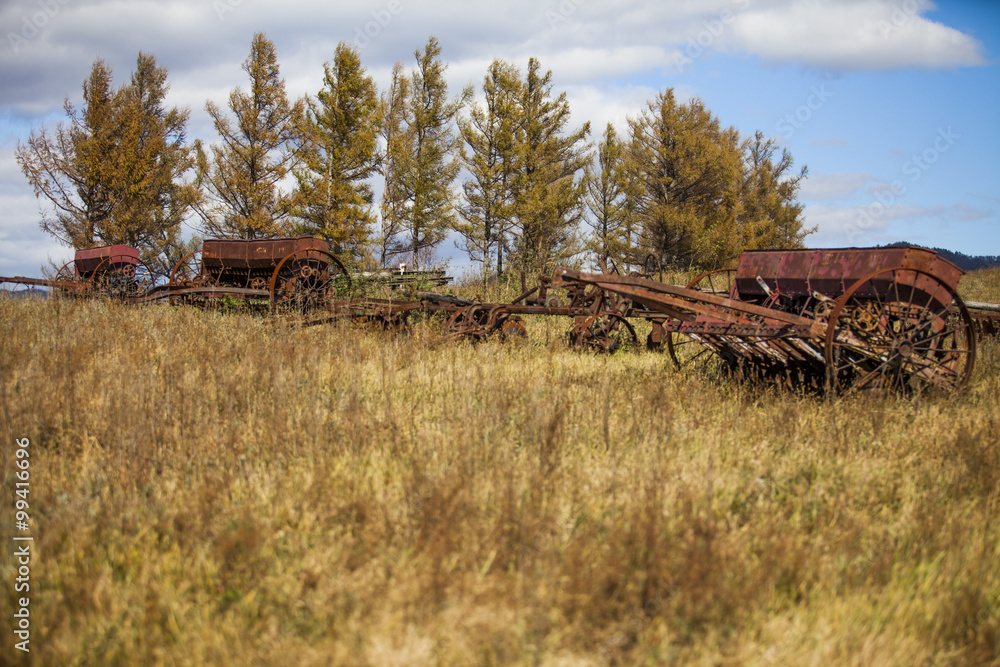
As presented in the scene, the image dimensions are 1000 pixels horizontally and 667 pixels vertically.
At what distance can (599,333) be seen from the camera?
31.1ft

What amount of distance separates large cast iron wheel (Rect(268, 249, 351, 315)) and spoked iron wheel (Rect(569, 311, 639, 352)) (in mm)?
4017

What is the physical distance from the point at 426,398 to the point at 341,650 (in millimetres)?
3163

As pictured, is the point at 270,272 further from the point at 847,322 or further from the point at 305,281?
the point at 847,322

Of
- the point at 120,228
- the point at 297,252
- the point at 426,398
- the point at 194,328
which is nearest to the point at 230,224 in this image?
the point at 120,228

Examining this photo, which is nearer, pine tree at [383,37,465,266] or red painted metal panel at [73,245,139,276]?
red painted metal panel at [73,245,139,276]

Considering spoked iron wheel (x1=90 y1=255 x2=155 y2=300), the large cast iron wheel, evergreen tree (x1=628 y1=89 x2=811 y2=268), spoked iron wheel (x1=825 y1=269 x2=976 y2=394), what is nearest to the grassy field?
spoked iron wheel (x1=825 y1=269 x2=976 y2=394)

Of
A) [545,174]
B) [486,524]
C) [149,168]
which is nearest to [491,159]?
[545,174]

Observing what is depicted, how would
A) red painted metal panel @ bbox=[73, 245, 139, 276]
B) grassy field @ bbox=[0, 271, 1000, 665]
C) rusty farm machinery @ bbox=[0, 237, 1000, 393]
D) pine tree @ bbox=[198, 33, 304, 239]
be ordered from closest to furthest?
grassy field @ bbox=[0, 271, 1000, 665], rusty farm machinery @ bbox=[0, 237, 1000, 393], red painted metal panel @ bbox=[73, 245, 139, 276], pine tree @ bbox=[198, 33, 304, 239]

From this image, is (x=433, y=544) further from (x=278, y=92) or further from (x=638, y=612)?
(x=278, y=92)

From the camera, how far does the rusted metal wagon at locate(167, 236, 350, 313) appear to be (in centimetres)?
1016

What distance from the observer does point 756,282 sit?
741cm

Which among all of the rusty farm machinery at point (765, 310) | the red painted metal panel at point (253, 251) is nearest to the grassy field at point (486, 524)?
the rusty farm machinery at point (765, 310)

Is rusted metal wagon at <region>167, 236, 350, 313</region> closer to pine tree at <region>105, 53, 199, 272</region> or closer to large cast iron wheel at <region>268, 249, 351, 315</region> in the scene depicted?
large cast iron wheel at <region>268, 249, 351, 315</region>

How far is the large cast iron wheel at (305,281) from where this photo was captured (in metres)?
10.0
